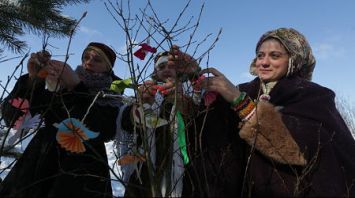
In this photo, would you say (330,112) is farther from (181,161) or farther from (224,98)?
(181,161)

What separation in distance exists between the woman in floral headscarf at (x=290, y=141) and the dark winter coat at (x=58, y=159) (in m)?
0.67

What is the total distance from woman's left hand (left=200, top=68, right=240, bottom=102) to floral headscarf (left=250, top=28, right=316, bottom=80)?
485 mm

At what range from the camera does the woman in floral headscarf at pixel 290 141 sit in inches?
65.9

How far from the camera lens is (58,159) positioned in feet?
6.38

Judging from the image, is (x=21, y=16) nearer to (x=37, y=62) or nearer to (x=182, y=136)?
(x=37, y=62)

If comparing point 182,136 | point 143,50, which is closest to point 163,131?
point 182,136

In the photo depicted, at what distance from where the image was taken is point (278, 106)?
189 cm

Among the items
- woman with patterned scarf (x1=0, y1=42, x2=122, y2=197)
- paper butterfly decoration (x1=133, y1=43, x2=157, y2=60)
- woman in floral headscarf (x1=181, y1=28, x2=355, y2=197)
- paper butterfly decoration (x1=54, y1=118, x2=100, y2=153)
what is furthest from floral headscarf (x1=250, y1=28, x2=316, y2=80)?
paper butterfly decoration (x1=54, y1=118, x2=100, y2=153)

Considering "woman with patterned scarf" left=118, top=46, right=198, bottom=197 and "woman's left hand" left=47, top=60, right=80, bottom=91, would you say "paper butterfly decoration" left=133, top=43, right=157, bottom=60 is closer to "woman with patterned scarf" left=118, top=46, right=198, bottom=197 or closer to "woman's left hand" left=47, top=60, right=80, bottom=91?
"woman with patterned scarf" left=118, top=46, right=198, bottom=197

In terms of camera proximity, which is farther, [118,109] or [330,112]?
[118,109]

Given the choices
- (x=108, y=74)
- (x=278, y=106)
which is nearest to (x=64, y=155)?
(x=108, y=74)

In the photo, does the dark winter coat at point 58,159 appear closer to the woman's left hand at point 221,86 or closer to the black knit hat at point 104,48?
the black knit hat at point 104,48

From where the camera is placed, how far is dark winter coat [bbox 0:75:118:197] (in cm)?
189

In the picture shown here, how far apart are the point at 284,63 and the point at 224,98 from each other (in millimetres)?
519
